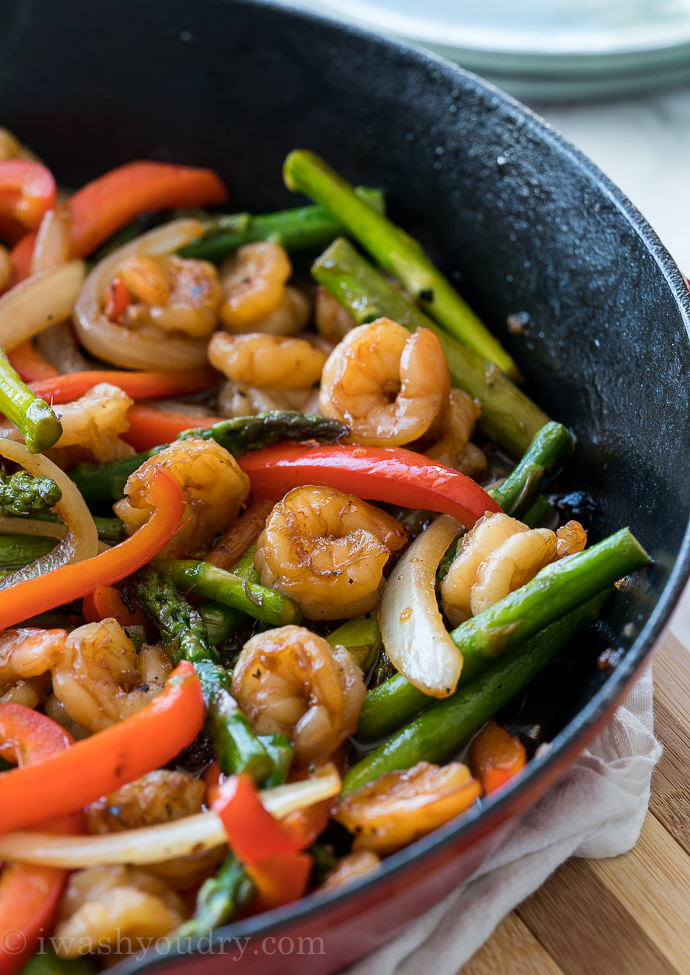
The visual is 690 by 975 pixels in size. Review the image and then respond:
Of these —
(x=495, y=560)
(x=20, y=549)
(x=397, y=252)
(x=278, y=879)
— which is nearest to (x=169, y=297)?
(x=397, y=252)

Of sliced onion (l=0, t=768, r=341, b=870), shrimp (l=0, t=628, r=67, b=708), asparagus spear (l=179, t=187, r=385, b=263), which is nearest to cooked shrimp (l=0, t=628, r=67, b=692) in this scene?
shrimp (l=0, t=628, r=67, b=708)

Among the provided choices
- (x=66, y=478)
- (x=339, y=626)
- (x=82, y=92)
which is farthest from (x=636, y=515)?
(x=82, y=92)

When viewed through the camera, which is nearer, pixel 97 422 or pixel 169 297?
pixel 97 422

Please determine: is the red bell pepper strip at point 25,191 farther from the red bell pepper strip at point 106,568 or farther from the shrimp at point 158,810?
the shrimp at point 158,810

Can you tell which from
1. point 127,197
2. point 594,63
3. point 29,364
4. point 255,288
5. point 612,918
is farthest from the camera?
point 594,63

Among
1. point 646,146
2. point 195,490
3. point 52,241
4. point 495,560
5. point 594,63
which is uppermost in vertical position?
point 594,63

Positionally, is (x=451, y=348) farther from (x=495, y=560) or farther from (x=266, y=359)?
(x=495, y=560)

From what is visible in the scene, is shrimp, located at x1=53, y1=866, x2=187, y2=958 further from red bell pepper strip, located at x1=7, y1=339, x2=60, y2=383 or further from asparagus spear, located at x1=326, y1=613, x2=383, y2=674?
red bell pepper strip, located at x1=7, y1=339, x2=60, y2=383
